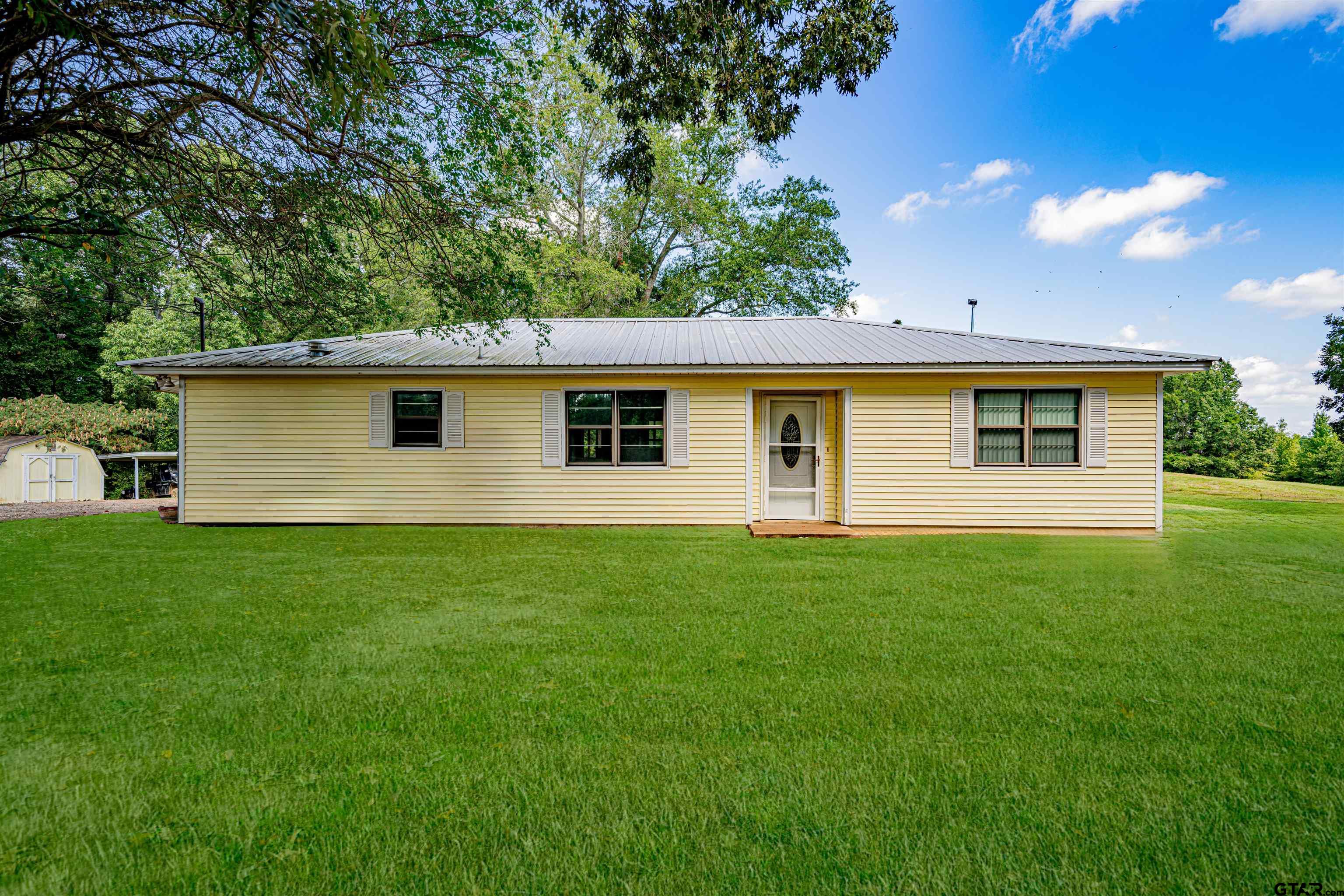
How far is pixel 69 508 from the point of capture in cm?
1443

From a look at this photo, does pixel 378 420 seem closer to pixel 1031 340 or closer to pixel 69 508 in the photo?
pixel 69 508

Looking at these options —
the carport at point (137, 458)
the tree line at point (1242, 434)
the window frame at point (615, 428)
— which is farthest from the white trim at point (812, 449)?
the tree line at point (1242, 434)

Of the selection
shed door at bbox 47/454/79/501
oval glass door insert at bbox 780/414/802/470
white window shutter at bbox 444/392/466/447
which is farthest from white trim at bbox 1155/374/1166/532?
shed door at bbox 47/454/79/501

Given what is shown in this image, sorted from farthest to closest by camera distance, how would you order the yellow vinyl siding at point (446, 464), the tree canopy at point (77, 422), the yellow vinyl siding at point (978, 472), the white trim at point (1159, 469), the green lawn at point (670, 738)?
the tree canopy at point (77, 422)
the yellow vinyl siding at point (446, 464)
the yellow vinyl siding at point (978, 472)
the white trim at point (1159, 469)
the green lawn at point (670, 738)

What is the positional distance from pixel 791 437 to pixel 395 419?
6.93 meters

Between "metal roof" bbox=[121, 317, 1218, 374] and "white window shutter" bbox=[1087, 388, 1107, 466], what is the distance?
632 millimetres

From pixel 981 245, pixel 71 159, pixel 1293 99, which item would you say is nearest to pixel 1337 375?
pixel 1293 99

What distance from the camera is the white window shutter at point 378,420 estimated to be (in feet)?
33.4

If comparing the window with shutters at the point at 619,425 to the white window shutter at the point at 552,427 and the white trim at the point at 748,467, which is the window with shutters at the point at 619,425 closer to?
the white window shutter at the point at 552,427

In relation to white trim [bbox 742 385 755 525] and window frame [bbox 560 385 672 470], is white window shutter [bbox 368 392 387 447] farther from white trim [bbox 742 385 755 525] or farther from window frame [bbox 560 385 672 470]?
white trim [bbox 742 385 755 525]

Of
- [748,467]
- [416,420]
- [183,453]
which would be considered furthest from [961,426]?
[183,453]

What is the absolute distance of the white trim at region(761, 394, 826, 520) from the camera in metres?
10.5

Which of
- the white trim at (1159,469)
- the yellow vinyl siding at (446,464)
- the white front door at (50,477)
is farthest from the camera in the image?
the white front door at (50,477)

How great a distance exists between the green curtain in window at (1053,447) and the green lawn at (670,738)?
A: 398cm
